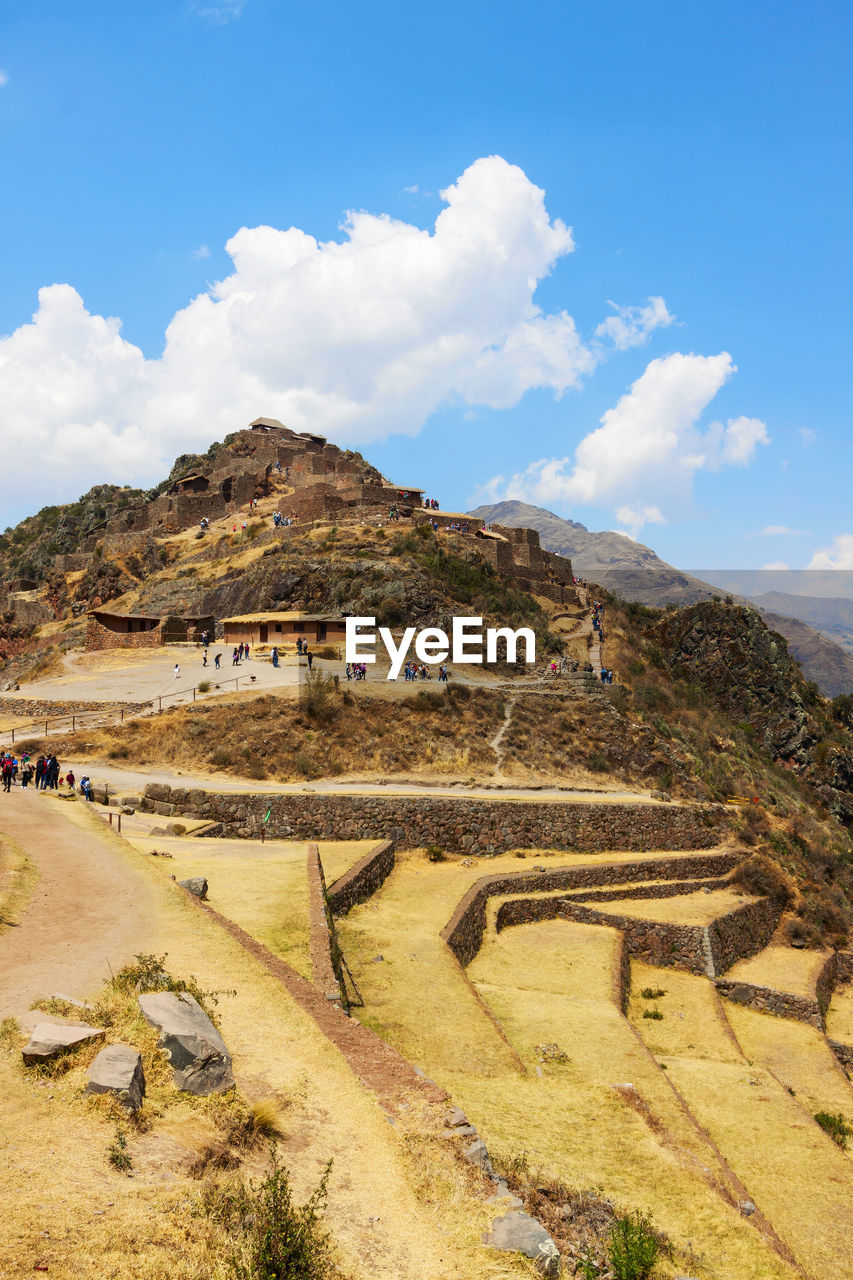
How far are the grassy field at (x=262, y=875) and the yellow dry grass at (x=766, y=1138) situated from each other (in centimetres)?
740

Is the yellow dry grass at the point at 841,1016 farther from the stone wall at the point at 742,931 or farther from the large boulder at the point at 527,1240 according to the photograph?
the large boulder at the point at 527,1240

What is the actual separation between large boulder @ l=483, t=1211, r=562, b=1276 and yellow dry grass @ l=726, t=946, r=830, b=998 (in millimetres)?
17630

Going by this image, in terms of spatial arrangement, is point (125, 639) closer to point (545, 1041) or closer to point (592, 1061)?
point (545, 1041)

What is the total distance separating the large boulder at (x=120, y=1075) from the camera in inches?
253

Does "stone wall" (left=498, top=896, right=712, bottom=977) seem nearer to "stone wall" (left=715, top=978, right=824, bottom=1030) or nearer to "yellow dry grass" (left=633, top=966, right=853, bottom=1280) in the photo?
"stone wall" (left=715, top=978, right=824, bottom=1030)

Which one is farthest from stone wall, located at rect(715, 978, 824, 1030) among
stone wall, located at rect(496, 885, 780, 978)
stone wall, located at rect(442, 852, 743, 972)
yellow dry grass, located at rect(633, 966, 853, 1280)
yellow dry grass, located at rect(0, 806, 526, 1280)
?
yellow dry grass, located at rect(0, 806, 526, 1280)

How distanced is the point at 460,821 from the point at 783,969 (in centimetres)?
1002

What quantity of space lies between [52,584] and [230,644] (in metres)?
33.1

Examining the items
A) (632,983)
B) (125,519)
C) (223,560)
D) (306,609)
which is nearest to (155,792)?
(632,983)

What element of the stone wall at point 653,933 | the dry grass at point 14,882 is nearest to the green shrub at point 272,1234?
the dry grass at point 14,882

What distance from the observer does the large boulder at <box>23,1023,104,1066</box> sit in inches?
267

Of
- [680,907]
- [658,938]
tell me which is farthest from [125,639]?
[658,938]

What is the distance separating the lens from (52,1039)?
692 cm

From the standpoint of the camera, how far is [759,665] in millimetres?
56438
